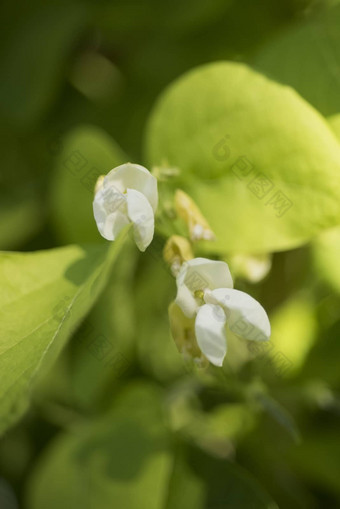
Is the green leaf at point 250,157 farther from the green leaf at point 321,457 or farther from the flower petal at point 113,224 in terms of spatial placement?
the green leaf at point 321,457

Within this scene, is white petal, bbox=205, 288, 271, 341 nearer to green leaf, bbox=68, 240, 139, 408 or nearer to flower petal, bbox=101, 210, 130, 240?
flower petal, bbox=101, 210, 130, 240

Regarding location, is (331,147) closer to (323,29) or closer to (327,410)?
(323,29)

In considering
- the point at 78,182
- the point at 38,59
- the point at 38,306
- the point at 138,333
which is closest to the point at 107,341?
the point at 138,333

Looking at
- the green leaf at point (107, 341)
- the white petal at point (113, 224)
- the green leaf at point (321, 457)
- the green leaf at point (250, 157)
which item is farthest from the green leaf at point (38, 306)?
the green leaf at point (321, 457)

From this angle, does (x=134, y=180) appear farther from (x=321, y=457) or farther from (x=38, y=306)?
(x=321, y=457)

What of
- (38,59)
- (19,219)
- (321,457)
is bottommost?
(321,457)

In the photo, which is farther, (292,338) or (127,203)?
(292,338)
